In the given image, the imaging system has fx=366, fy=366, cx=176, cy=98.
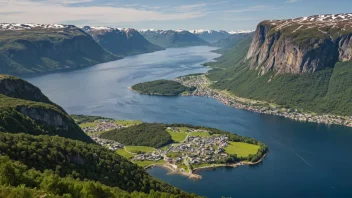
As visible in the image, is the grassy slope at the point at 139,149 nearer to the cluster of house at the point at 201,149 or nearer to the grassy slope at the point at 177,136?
the cluster of house at the point at 201,149

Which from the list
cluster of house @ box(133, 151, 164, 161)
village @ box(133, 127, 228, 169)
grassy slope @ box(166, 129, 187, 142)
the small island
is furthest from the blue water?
grassy slope @ box(166, 129, 187, 142)

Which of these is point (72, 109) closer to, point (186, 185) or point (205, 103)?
point (205, 103)

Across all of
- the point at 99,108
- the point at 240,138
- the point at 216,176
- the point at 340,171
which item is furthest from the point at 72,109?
the point at 340,171

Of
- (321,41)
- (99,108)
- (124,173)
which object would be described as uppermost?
(321,41)

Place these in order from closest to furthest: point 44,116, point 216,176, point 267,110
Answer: point 44,116
point 216,176
point 267,110

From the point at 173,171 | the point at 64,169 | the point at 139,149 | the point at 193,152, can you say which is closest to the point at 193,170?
the point at 173,171

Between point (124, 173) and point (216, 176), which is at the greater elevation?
point (124, 173)
